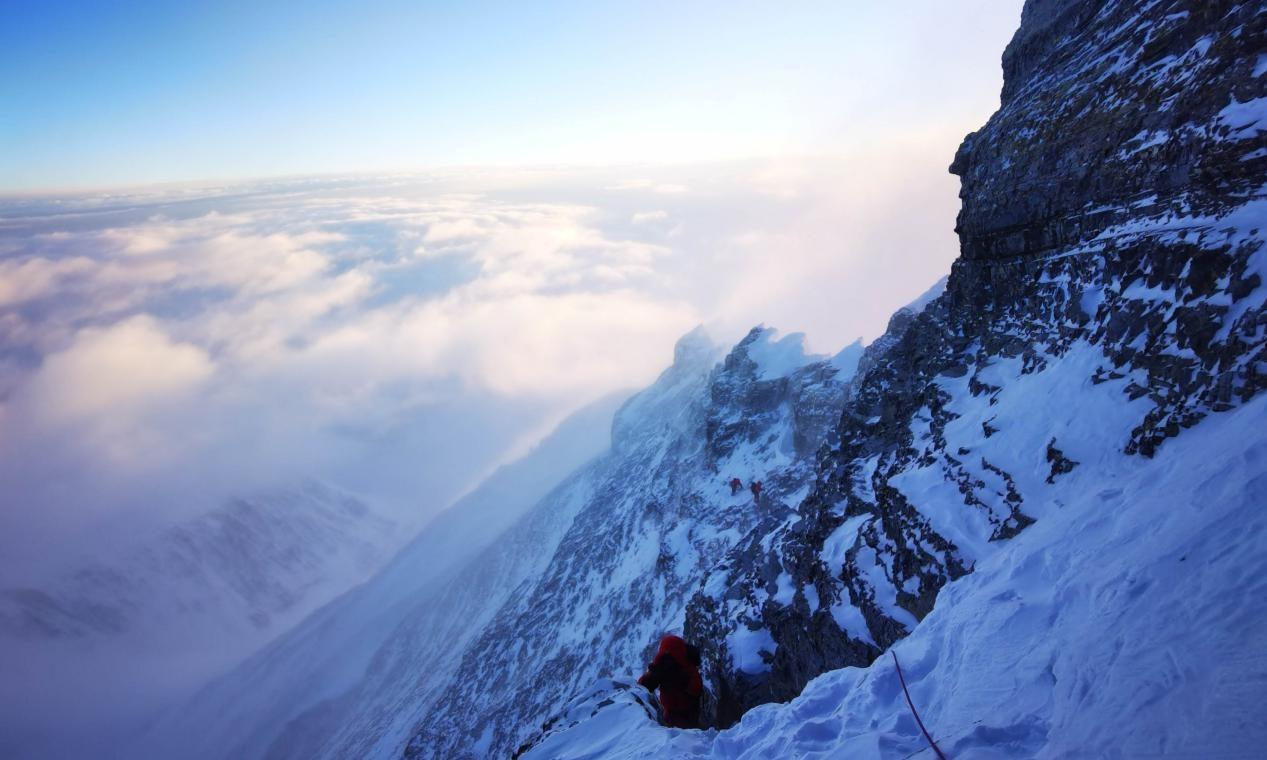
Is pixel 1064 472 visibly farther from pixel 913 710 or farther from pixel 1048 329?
pixel 913 710

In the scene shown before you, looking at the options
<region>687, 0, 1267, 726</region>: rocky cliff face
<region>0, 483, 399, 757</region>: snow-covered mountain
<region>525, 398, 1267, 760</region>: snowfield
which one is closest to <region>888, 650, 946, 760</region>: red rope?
<region>525, 398, 1267, 760</region>: snowfield

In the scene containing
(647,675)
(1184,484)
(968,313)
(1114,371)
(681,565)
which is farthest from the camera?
(681,565)

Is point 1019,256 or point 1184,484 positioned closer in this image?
point 1184,484

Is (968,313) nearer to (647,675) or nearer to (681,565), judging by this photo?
(647,675)

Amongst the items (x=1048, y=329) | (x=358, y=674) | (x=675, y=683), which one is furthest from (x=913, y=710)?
(x=358, y=674)

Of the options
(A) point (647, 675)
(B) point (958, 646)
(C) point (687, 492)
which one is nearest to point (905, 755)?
(B) point (958, 646)

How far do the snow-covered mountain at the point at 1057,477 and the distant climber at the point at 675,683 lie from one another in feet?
Result: 3.49

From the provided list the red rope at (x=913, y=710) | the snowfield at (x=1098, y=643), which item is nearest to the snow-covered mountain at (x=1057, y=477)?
the snowfield at (x=1098, y=643)

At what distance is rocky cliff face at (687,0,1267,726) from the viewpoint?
37.5 feet

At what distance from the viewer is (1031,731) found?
22.1ft

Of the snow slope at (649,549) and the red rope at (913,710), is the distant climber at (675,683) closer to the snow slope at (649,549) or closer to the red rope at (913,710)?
the red rope at (913,710)

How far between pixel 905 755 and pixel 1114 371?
10.8m

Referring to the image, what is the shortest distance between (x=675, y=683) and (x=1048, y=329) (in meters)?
16.1

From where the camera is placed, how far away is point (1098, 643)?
7039 mm
